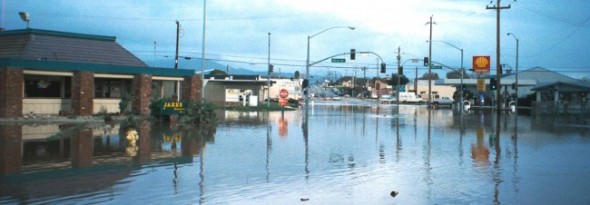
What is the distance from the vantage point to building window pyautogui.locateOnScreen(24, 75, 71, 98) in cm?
3556

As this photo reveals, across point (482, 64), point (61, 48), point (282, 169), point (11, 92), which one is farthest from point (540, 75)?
point (282, 169)

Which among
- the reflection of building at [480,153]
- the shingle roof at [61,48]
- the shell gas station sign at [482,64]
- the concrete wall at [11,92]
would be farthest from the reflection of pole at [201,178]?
the shell gas station sign at [482,64]

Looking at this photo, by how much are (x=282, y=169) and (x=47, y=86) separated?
84.7 feet

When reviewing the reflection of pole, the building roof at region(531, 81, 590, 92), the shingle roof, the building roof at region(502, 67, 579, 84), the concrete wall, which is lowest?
the reflection of pole

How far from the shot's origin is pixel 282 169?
48.8 feet

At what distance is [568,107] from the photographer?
62594mm

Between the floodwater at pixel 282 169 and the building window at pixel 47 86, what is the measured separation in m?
11.6

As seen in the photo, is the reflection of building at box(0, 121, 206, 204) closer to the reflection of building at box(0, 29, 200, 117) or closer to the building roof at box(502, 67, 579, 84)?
the reflection of building at box(0, 29, 200, 117)

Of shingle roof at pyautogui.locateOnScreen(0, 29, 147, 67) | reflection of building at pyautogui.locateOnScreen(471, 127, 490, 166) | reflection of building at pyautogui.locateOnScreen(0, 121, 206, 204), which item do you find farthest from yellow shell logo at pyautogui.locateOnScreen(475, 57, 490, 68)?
reflection of building at pyautogui.locateOnScreen(0, 121, 206, 204)

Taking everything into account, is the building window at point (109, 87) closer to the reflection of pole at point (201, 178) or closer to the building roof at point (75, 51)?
the building roof at point (75, 51)

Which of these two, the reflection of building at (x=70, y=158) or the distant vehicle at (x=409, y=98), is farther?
the distant vehicle at (x=409, y=98)

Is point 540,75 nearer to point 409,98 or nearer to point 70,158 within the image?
point 409,98

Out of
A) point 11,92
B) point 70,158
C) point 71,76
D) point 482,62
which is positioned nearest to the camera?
point 70,158

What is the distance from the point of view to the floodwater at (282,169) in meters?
11.1
